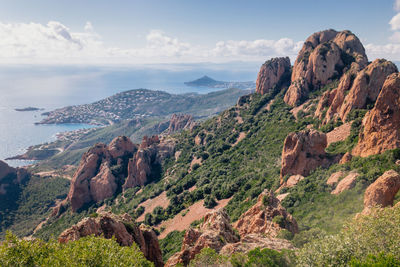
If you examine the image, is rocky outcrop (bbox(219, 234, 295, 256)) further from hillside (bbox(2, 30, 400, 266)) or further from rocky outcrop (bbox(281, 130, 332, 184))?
rocky outcrop (bbox(281, 130, 332, 184))

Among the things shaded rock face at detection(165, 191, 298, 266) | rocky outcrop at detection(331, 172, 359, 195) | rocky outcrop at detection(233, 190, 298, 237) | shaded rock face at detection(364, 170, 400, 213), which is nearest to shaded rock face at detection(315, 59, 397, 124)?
rocky outcrop at detection(331, 172, 359, 195)

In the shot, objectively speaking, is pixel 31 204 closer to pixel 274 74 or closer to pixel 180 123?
pixel 180 123

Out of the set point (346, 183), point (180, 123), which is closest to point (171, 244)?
point (346, 183)

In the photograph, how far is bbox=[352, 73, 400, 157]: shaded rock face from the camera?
3123 centimetres

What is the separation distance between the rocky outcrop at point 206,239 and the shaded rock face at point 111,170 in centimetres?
5388

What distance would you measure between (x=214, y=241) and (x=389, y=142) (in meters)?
28.2

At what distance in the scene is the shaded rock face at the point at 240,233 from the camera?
21.2 meters

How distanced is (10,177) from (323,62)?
131063 millimetres

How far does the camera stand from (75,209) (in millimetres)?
71688

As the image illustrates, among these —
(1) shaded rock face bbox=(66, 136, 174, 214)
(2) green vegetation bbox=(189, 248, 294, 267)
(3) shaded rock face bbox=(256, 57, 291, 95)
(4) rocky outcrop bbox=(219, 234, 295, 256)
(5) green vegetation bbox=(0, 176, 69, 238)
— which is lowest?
(5) green vegetation bbox=(0, 176, 69, 238)

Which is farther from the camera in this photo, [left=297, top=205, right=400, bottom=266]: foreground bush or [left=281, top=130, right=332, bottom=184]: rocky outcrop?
[left=281, top=130, right=332, bottom=184]: rocky outcrop

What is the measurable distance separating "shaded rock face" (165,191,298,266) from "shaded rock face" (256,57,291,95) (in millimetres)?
68771

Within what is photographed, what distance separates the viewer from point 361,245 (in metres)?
14.9

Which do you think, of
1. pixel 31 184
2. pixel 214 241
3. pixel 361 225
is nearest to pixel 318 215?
pixel 361 225
